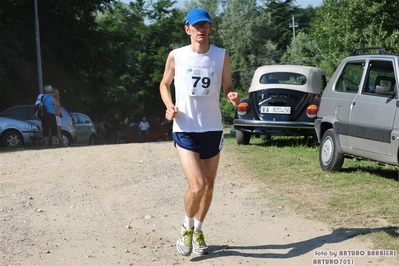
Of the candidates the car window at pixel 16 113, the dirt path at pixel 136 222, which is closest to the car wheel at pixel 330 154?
the dirt path at pixel 136 222

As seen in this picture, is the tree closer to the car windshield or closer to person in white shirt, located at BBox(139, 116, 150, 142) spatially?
person in white shirt, located at BBox(139, 116, 150, 142)

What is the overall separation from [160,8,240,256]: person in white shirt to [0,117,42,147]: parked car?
15083 millimetres

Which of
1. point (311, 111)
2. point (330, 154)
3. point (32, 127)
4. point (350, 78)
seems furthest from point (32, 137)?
point (350, 78)

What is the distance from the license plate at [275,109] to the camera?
49.7ft

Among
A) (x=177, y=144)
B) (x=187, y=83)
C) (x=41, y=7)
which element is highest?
(x=41, y=7)

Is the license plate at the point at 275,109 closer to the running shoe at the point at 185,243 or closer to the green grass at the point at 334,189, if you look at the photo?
the green grass at the point at 334,189

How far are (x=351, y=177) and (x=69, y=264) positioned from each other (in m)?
5.21

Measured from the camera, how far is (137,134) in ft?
133

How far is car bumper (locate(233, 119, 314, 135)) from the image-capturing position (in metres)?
15.1

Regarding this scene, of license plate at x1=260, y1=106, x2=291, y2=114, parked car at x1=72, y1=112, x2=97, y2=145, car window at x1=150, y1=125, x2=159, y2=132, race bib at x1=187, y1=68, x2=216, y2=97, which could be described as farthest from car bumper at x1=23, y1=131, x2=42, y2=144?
car window at x1=150, y1=125, x2=159, y2=132

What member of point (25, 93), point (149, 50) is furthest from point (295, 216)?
point (149, 50)

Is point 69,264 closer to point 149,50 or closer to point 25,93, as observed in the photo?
point 25,93

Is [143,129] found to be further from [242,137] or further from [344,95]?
[344,95]

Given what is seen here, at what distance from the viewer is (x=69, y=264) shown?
6.44 meters
